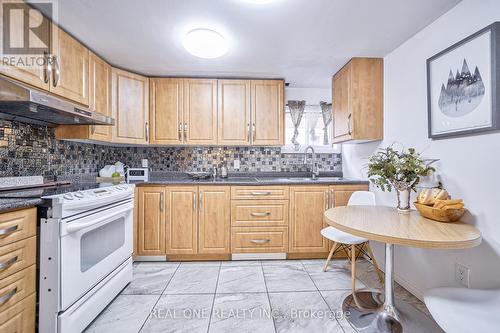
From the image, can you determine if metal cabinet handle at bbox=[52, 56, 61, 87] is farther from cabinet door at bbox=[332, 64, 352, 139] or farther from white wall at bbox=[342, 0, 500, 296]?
white wall at bbox=[342, 0, 500, 296]

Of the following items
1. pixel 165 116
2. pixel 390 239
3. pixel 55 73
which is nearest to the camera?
pixel 390 239

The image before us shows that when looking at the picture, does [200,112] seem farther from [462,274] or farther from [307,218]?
[462,274]

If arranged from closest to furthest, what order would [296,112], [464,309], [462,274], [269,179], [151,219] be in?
[464,309] < [462,274] < [151,219] < [269,179] < [296,112]

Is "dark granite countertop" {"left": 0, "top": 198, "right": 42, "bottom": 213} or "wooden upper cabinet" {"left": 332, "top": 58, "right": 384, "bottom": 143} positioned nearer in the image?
"dark granite countertop" {"left": 0, "top": 198, "right": 42, "bottom": 213}

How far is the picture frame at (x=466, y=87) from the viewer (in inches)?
51.9

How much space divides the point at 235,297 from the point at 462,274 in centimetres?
160

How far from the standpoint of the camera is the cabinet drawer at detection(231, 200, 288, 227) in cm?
256

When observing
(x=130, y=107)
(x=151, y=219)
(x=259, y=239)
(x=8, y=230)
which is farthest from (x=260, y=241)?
(x=130, y=107)

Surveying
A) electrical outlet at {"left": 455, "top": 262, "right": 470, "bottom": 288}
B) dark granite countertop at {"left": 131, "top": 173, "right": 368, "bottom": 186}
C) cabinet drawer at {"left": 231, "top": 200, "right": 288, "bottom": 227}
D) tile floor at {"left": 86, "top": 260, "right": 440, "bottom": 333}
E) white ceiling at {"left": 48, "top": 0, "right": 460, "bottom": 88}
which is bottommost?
tile floor at {"left": 86, "top": 260, "right": 440, "bottom": 333}

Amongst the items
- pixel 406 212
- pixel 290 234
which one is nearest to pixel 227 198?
pixel 290 234

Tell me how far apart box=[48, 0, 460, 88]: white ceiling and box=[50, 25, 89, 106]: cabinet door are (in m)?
0.10

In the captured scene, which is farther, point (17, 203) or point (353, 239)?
point (353, 239)

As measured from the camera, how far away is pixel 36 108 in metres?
1.54

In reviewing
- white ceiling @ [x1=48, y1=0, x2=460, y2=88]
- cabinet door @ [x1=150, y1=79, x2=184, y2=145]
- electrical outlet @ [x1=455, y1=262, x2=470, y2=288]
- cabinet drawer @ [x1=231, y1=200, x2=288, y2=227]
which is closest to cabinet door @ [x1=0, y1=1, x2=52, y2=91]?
white ceiling @ [x1=48, y1=0, x2=460, y2=88]
